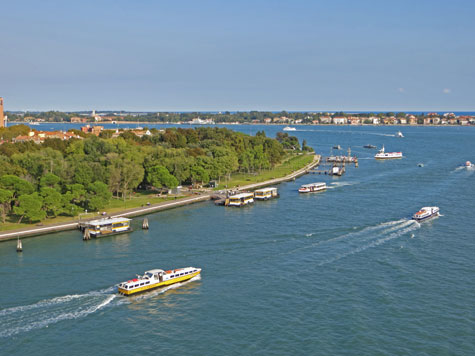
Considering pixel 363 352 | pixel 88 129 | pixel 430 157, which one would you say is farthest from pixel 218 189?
pixel 88 129

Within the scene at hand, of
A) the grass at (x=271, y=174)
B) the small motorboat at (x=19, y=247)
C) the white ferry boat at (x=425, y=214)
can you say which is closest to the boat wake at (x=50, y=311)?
the small motorboat at (x=19, y=247)

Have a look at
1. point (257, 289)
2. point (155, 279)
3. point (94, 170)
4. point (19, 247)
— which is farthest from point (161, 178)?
point (257, 289)

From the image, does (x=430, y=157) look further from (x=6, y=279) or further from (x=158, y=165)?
(x=6, y=279)

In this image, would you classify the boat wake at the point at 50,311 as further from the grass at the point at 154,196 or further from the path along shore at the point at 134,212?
the grass at the point at 154,196

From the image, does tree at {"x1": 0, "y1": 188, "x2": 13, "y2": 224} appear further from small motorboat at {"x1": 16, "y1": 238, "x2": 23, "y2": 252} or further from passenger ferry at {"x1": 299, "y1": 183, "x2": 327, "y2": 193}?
passenger ferry at {"x1": 299, "y1": 183, "x2": 327, "y2": 193}

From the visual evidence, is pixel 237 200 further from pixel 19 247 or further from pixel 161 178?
pixel 19 247

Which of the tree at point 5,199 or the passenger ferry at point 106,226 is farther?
the tree at point 5,199
